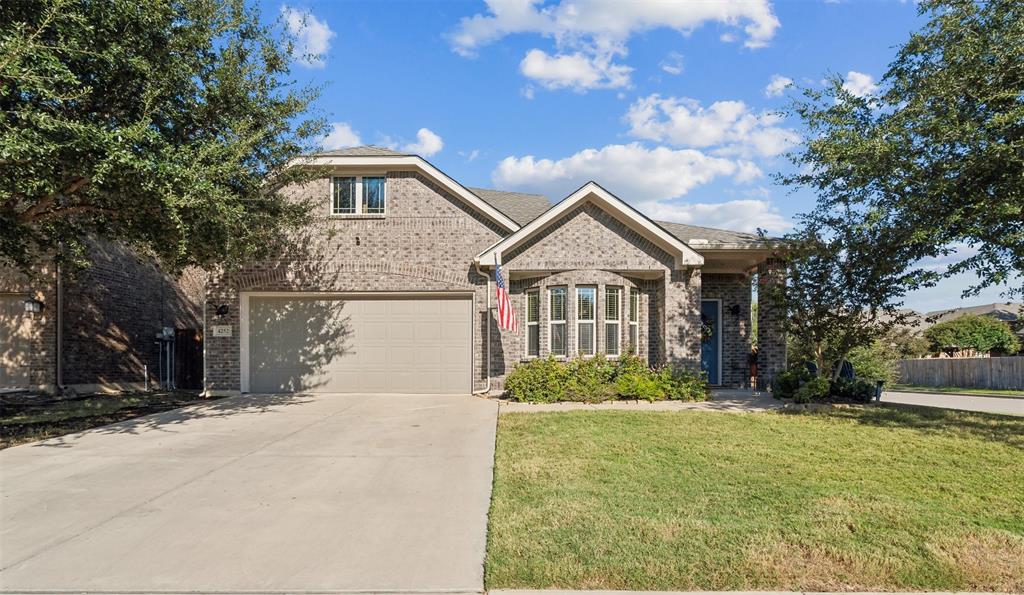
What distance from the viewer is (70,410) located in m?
11.1

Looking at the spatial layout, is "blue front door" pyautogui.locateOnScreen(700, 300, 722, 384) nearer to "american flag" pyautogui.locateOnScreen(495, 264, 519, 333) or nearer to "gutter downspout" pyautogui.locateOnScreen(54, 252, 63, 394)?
"american flag" pyautogui.locateOnScreen(495, 264, 519, 333)

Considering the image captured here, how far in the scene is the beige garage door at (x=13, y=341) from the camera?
45.9 ft

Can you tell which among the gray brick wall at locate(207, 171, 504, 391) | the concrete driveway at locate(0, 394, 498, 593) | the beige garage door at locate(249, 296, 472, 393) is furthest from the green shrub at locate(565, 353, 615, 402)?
the concrete driveway at locate(0, 394, 498, 593)

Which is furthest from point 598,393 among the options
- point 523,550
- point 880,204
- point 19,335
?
point 19,335

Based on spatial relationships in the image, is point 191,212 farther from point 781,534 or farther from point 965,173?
point 965,173

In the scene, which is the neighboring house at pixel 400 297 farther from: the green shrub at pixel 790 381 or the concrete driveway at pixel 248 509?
the concrete driveway at pixel 248 509

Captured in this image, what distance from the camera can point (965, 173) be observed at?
8422mm

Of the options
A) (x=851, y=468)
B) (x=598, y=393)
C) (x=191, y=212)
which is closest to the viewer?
(x=851, y=468)

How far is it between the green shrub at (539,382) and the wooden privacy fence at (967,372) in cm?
1588

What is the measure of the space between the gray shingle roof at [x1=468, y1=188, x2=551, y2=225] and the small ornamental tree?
25102mm

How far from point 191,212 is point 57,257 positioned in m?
4.13

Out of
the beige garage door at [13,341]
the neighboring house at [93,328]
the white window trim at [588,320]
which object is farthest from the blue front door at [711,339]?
the beige garage door at [13,341]

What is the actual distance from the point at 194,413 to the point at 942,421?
44.5 feet

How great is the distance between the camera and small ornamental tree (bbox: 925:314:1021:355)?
2847 centimetres
